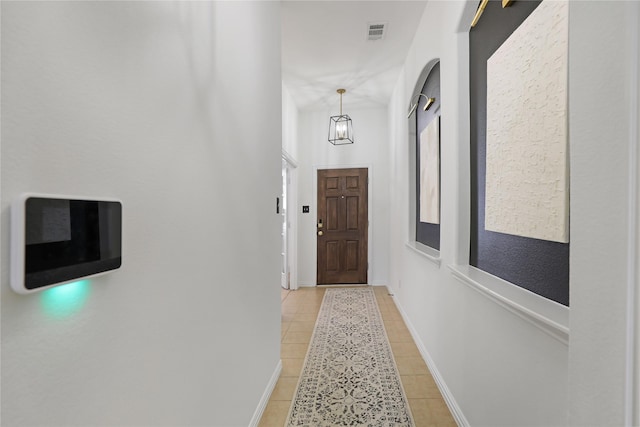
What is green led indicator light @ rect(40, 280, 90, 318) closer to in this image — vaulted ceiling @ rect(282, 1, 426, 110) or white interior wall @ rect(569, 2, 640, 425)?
white interior wall @ rect(569, 2, 640, 425)

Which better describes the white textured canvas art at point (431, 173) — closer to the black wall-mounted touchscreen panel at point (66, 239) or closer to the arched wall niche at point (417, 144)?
the arched wall niche at point (417, 144)

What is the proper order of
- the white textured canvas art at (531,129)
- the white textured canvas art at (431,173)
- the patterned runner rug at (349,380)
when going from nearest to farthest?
the white textured canvas art at (531,129), the patterned runner rug at (349,380), the white textured canvas art at (431,173)

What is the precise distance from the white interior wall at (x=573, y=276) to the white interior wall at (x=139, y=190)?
96 centimetres

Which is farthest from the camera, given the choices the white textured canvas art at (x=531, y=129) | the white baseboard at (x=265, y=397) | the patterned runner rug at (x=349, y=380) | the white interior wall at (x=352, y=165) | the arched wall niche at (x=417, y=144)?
the white interior wall at (x=352, y=165)

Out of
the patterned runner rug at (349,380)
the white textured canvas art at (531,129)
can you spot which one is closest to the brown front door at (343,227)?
the patterned runner rug at (349,380)

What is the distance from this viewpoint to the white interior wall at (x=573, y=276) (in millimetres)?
506

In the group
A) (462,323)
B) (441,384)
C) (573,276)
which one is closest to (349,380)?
(441,384)

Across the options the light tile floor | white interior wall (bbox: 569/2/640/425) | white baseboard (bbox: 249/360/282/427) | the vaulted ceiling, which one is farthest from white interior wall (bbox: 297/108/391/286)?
white interior wall (bbox: 569/2/640/425)

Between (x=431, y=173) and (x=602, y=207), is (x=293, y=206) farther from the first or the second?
(x=602, y=207)

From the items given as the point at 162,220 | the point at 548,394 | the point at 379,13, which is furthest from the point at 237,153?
the point at 379,13

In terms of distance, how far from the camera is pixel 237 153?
142cm

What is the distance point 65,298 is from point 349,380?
2.06 m

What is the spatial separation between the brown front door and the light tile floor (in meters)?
0.87

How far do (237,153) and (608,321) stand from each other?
53.0 inches
